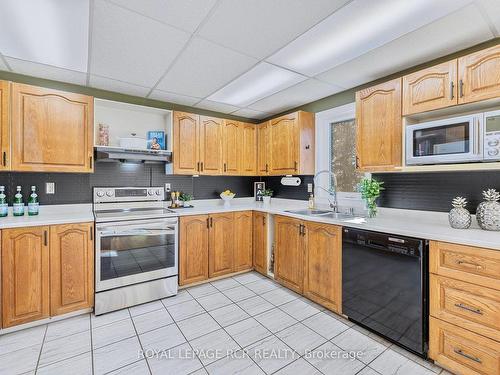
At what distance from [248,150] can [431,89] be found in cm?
236

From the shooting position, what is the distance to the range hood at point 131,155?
8.69ft

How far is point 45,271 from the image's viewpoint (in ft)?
7.19

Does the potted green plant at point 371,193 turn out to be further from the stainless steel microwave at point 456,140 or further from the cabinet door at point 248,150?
the cabinet door at point 248,150

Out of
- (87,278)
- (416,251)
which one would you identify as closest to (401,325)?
(416,251)

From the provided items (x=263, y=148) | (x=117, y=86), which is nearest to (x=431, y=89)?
→ (x=263, y=148)

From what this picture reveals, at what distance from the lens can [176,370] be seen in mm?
1685

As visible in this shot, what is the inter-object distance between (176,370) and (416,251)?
1.84 m

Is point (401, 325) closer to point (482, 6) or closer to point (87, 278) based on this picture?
point (482, 6)

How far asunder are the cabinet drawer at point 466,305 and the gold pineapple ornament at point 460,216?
499 millimetres

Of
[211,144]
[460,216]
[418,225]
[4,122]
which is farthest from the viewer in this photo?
[211,144]

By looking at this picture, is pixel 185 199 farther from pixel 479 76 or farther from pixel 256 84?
pixel 479 76

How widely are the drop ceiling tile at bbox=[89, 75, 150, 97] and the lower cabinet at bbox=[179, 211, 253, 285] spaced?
1.56 meters

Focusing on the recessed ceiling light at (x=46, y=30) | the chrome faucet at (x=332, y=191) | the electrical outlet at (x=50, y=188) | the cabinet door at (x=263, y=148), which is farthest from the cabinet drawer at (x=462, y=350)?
the electrical outlet at (x=50, y=188)

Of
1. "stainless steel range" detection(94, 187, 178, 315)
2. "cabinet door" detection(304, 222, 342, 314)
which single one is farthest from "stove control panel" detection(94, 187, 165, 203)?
"cabinet door" detection(304, 222, 342, 314)
